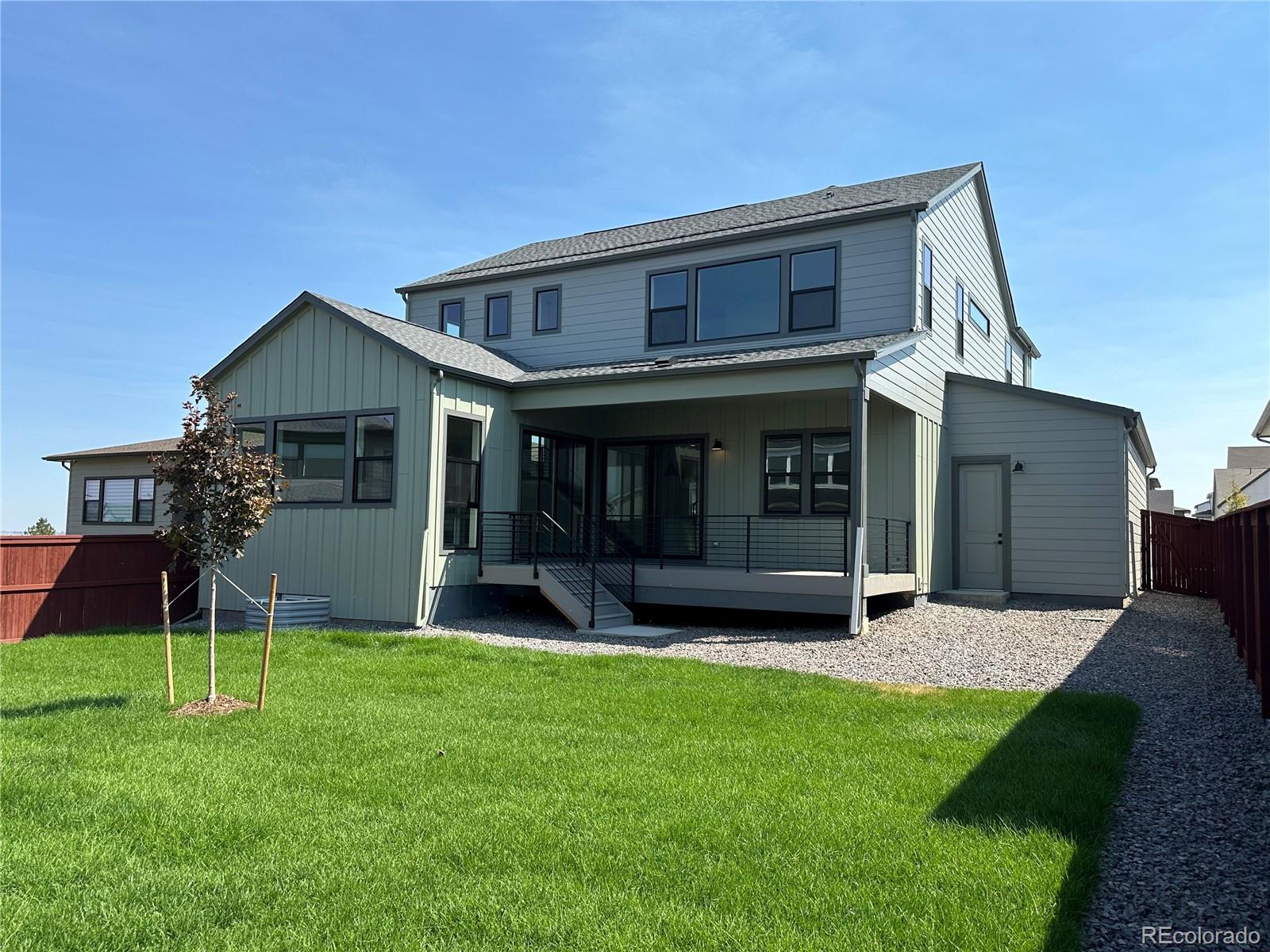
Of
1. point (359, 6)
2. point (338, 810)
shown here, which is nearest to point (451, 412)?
point (359, 6)

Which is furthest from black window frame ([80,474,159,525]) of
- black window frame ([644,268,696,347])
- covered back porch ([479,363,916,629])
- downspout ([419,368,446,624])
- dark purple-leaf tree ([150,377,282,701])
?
dark purple-leaf tree ([150,377,282,701])

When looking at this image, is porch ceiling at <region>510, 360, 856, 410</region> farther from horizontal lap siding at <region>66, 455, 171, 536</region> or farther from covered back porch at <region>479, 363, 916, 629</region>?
horizontal lap siding at <region>66, 455, 171, 536</region>

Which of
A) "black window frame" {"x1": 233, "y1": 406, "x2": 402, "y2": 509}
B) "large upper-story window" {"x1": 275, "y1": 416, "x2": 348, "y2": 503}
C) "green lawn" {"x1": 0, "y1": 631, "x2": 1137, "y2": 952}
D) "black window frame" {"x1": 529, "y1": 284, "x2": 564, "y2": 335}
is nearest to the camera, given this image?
"green lawn" {"x1": 0, "y1": 631, "x2": 1137, "y2": 952}

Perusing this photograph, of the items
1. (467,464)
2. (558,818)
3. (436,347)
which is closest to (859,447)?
(467,464)

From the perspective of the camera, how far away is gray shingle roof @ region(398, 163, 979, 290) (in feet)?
45.0

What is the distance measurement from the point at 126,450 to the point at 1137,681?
27537 millimetres

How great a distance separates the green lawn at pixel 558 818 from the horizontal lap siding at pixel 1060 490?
794 cm

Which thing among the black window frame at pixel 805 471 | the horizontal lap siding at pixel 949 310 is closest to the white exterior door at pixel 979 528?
the horizontal lap siding at pixel 949 310

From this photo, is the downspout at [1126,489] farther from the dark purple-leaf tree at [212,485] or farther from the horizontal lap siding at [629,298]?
the dark purple-leaf tree at [212,485]

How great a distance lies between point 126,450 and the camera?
2583 centimetres

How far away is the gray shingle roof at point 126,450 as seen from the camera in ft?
81.3

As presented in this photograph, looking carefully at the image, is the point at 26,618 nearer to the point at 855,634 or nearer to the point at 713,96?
the point at 855,634

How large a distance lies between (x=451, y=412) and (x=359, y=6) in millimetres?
5330

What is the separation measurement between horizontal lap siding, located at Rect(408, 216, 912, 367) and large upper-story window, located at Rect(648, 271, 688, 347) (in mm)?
164
